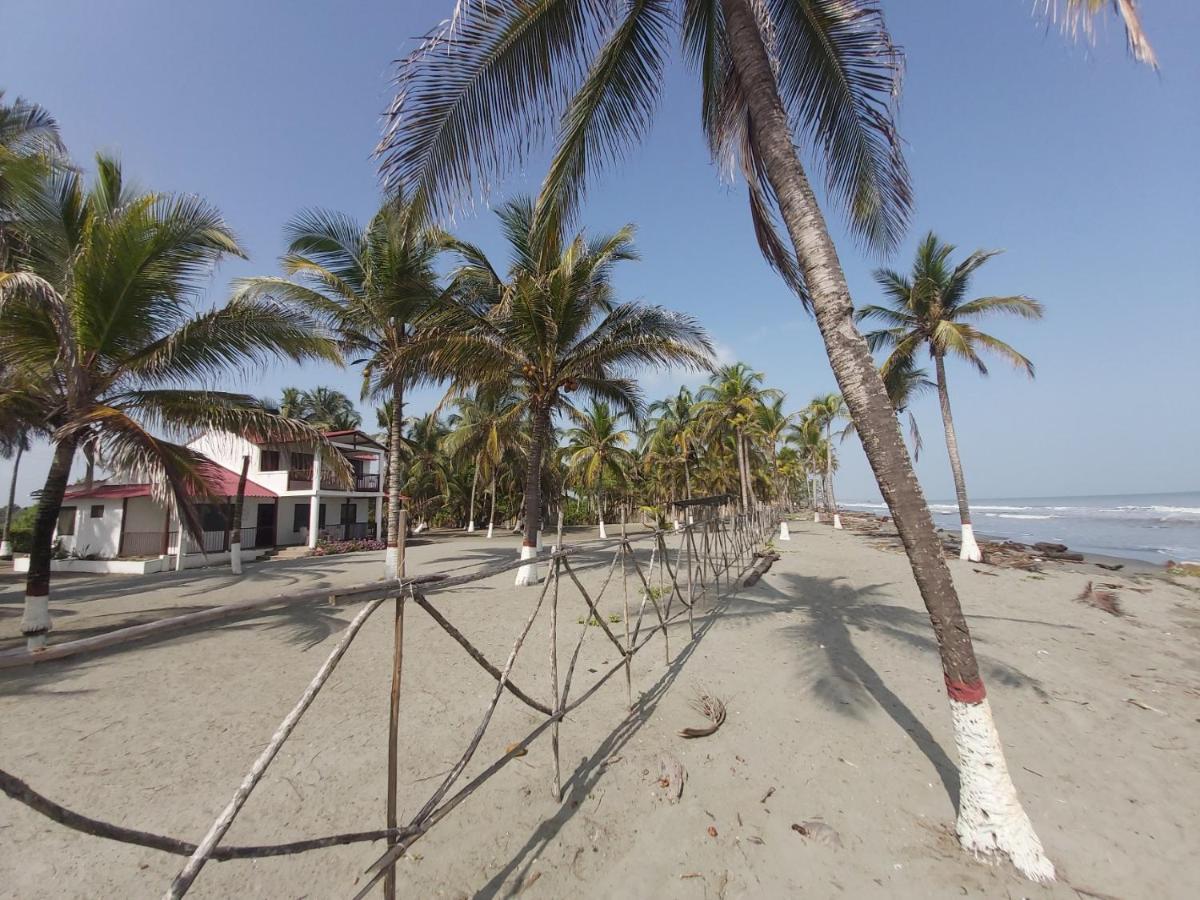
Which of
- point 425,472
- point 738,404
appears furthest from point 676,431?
point 425,472

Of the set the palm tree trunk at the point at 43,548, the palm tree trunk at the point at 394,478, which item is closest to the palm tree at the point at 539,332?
the palm tree trunk at the point at 394,478

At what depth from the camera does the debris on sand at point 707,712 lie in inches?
178

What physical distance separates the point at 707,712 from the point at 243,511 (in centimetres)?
2310

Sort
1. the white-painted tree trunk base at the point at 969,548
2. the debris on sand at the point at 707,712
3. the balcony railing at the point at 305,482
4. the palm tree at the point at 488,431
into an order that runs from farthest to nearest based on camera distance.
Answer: the balcony railing at the point at 305,482 → the white-painted tree trunk base at the point at 969,548 → the palm tree at the point at 488,431 → the debris on sand at the point at 707,712

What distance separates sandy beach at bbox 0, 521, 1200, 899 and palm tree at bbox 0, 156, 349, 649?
2482 mm

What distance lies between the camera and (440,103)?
4332mm

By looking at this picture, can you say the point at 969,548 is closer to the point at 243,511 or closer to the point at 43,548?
the point at 43,548

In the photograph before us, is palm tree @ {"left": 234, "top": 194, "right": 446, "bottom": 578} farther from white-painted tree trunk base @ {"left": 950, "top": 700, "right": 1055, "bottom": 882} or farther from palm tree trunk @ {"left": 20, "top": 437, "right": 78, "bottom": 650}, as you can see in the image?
white-painted tree trunk base @ {"left": 950, "top": 700, "right": 1055, "bottom": 882}

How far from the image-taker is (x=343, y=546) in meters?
22.0

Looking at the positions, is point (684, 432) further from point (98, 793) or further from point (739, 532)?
point (98, 793)

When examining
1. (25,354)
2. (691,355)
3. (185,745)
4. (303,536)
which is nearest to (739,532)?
(691,355)

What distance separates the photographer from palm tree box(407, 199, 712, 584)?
9.82 m

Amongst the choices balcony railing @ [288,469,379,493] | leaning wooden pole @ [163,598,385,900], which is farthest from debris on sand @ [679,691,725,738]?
balcony railing @ [288,469,379,493]

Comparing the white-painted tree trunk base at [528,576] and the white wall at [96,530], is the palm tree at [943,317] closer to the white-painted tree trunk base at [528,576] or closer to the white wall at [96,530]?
the white-painted tree trunk base at [528,576]
